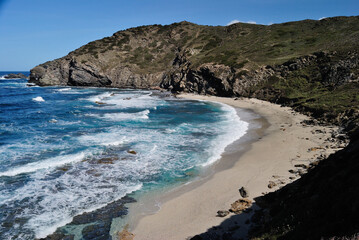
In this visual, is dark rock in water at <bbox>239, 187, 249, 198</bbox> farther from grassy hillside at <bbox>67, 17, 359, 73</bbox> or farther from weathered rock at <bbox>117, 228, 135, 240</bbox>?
grassy hillside at <bbox>67, 17, 359, 73</bbox>

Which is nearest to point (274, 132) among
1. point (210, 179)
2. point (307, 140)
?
point (307, 140)

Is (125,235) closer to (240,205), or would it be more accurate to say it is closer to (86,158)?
(240,205)

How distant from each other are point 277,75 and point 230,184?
4967cm

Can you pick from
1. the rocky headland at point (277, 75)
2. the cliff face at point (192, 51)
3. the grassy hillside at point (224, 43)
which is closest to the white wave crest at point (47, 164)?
the rocky headland at point (277, 75)

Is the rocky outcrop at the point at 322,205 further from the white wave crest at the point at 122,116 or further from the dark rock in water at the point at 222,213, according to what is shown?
the white wave crest at the point at 122,116

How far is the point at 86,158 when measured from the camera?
22.3 m

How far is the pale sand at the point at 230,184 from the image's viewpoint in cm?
1251

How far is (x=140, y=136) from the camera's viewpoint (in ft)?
97.9

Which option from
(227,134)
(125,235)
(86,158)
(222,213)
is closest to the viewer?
(125,235)

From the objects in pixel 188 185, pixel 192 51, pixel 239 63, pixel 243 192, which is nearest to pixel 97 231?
pixel 188 185

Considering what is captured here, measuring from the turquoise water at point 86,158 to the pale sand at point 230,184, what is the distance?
2.65 metres

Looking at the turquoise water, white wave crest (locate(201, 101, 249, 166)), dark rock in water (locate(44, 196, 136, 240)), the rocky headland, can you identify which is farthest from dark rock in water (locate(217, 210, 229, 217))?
white wave crest (locate(201, 101, 249, 166))

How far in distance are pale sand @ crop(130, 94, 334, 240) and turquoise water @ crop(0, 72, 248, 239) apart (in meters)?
2.65

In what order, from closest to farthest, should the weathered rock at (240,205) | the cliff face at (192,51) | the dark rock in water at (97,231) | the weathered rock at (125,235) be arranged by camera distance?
the weathered rock at (125,235), the dark rock in water at (97,231), the weathered rock at (240,205), the cliff face at (192,51)
